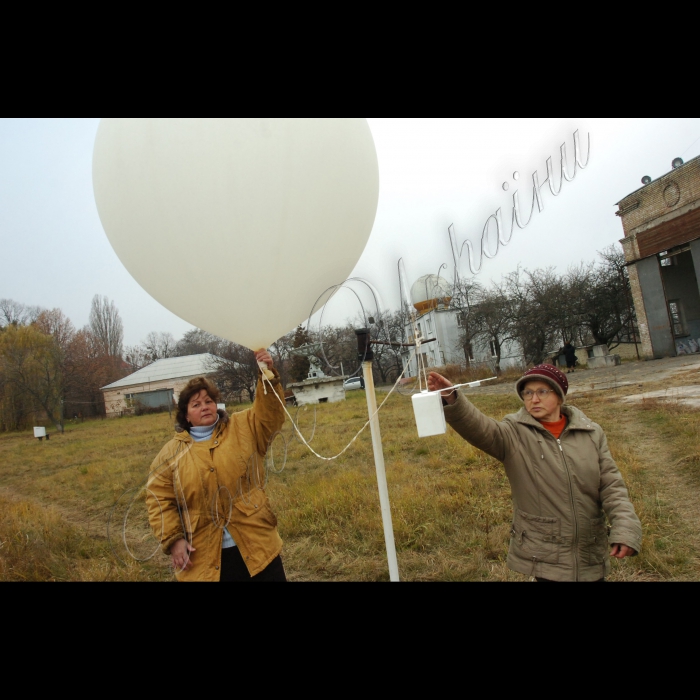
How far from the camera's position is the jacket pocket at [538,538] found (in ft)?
3.93

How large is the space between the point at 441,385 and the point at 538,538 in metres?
0.55

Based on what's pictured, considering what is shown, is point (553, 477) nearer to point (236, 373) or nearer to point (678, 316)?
point (236, 373)

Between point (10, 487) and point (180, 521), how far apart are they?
6385 millimetres

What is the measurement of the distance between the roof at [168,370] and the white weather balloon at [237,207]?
6.54 metres

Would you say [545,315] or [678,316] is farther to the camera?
[678,316]

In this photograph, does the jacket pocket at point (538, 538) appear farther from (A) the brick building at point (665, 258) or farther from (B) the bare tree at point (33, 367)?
(B) the bare tree at point (33, 367)

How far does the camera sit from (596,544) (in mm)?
1197

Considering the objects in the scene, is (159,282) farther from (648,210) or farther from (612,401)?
(648,210)

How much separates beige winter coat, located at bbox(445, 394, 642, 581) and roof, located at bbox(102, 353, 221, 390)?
6.89m

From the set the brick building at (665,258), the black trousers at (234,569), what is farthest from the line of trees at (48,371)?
the brick building at (665,258)

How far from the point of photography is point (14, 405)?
7180 mm

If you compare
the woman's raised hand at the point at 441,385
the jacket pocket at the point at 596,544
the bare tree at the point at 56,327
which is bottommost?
the jacket pocket at the point at 596,544

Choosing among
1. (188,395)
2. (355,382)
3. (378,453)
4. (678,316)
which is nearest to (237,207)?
(188,395)
